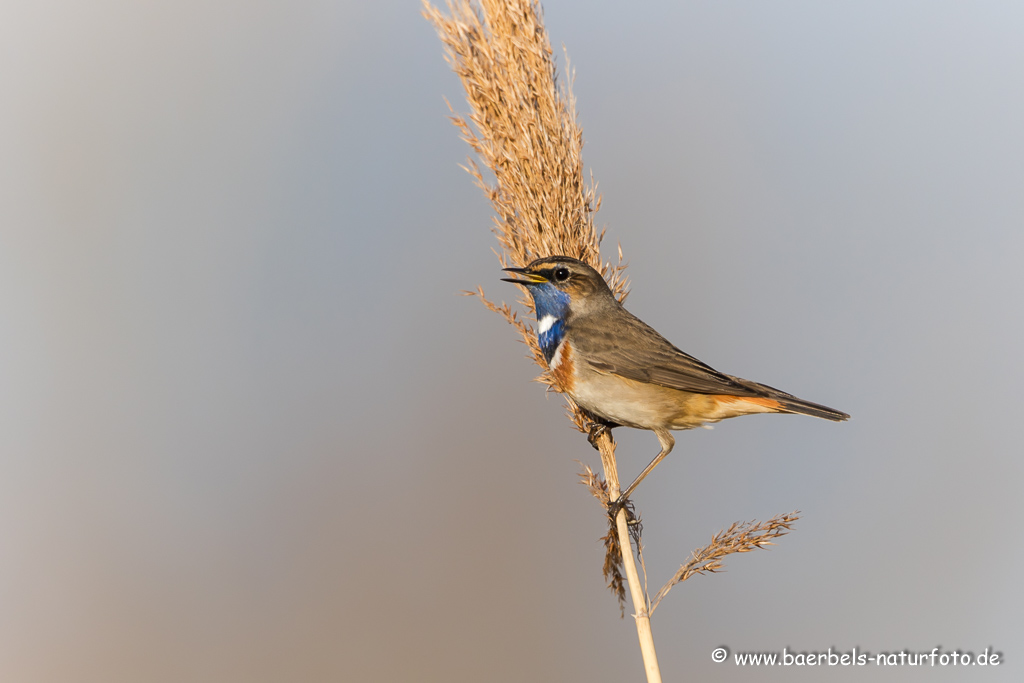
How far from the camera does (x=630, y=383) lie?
3088mm

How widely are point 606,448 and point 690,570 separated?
2.13ft

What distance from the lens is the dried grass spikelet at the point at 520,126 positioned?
272cm

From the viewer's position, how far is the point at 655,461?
3.05m

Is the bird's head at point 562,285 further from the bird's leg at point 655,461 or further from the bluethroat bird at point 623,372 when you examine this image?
the bird's leg at point 655,461

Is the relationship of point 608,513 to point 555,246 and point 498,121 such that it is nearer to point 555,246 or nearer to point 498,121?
point 555,246

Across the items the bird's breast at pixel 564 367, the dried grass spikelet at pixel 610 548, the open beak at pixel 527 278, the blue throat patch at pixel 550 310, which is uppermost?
the open beak at pixel 527 278

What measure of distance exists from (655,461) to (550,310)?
778 mm

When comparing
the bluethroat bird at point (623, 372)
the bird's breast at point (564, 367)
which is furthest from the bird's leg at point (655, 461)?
the bird's breast at point (564, 367)

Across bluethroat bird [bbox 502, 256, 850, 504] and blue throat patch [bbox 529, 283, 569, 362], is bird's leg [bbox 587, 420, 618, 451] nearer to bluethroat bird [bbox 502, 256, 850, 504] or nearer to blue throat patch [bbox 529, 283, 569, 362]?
bluethroat bird [bbox 502, 256, 850, 504]

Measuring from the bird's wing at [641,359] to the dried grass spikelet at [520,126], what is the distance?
17.4 inches

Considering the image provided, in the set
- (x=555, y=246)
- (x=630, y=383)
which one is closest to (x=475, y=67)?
(x=555, y=246)

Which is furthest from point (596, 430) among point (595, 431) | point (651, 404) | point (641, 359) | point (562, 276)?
point (562, 276)

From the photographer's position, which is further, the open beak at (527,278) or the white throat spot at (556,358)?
the white throat spot at (556,358)

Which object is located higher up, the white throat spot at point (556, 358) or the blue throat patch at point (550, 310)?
the blue throat patch at point (550, 310)
